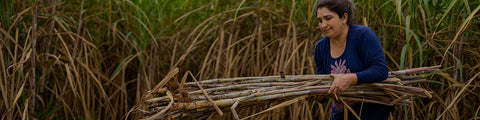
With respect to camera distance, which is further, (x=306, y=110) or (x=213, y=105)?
(x=306, y=110)

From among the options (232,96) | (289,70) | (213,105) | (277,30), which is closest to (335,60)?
(232,96)

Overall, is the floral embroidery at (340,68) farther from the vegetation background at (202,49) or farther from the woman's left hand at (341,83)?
the vegetation background at (202,49)

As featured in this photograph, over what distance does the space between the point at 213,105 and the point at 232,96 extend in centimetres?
13

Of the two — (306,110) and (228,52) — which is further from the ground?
(228,52)

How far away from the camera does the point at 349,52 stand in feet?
5.17

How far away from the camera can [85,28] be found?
102 inches

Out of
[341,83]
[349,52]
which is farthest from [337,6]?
[341,83]

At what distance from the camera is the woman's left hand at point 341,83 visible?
1382 millimetres

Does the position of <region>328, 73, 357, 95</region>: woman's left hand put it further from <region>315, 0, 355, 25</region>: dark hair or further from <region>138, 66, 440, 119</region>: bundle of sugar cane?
<region>315, 0, 355, 25</region>: dark hair

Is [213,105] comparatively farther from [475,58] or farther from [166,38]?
[166,38]

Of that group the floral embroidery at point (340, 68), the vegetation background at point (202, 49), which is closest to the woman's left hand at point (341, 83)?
the floral embroidery at point (340, 68)

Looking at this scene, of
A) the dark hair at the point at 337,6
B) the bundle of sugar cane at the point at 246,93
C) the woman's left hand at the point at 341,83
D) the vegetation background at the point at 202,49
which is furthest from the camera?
the vegetation background at the point at 202,49

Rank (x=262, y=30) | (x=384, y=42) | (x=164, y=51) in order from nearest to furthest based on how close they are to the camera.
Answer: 1. (x=384, y=42)
2. (x=262, y=30)
3. (x=164, y=51)

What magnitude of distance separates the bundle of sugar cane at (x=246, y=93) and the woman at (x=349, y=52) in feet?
0.19
